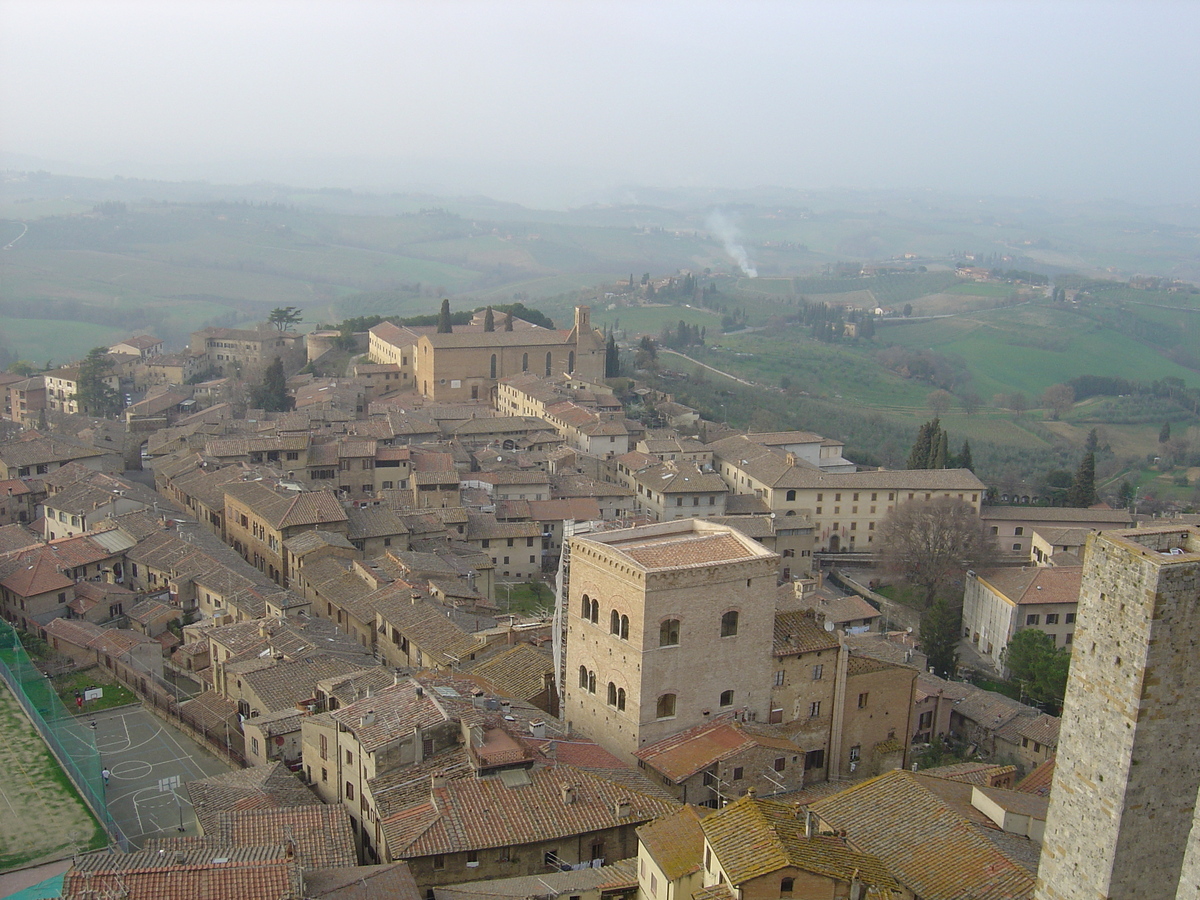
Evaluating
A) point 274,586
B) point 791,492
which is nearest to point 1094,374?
point 791,492

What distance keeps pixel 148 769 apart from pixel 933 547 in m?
35.6

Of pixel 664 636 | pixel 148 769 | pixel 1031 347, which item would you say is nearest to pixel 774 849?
pixel 664 636

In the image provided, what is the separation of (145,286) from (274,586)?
150890 mm

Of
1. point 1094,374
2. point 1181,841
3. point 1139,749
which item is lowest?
point 1094,374

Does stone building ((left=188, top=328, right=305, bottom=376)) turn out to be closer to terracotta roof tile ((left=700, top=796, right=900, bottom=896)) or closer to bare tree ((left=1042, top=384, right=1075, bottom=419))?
terracotta roof tile ((left=700, top=796, right=900, bottom=896))

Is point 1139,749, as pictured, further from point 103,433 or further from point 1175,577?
point 103,433

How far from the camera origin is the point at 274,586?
3744cm

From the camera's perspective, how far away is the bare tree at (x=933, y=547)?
51.0 metres

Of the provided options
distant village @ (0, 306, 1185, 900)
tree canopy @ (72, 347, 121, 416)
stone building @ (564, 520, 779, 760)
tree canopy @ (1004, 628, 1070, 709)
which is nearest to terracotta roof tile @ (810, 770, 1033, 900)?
distant village @ (0, 306, 1185, 900)

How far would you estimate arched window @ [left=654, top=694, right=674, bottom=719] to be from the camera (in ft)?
81.3

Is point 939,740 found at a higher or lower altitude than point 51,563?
lower

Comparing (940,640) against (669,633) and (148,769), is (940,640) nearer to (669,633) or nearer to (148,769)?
(669,633)

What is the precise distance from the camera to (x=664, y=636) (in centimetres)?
2442

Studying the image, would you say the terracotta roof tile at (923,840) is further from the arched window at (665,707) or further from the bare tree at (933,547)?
the bare tree at (933,547)
